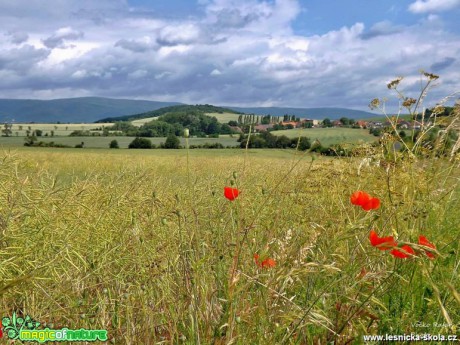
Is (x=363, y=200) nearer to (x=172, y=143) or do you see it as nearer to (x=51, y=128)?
(x=172, y=143)

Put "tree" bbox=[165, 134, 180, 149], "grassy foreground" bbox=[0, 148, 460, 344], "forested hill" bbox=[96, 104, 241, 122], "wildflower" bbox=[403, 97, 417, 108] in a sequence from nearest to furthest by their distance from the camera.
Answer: "grassy foreground" bbox=[0, 148, 460, 344], "wildflower" bbox=[403, 97, 417, 108], "tree" bbox=[165, 134, 180, 149], "forested hill" bbox=[96, 104, 241, 122]

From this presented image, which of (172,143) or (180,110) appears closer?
(172,143)

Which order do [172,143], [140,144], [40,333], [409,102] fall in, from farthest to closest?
[140,144], [172,143], [409,102], [40,333]

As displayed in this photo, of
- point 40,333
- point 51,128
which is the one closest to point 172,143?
point 40,333


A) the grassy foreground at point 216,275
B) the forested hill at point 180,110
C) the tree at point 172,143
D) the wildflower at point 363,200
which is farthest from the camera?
the forested hill at point 180,110

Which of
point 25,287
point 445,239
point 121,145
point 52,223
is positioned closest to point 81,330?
point 25,287

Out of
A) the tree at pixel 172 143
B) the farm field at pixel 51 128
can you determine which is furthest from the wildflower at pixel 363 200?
the farm field at pixel 51 128

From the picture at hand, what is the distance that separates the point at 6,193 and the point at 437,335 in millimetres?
2932

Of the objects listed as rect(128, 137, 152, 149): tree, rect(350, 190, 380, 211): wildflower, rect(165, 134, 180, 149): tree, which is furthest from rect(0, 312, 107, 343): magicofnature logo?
rect(128, 137, 152, 149): tree

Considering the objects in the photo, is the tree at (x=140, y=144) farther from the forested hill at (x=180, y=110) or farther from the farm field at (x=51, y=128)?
the farm field at (x=51, y=128)

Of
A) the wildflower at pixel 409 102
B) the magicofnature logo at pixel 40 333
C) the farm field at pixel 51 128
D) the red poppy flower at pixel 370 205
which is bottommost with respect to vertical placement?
the farm field at pixel 51 128

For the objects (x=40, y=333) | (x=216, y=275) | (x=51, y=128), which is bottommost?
(x=51, y=128)

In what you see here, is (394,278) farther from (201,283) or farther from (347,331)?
(201,283)

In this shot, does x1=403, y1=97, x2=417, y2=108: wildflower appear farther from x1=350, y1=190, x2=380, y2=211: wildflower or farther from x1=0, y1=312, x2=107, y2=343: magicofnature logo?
x1=0, y1=312, x2=107, y2=343: magicofnature logo
